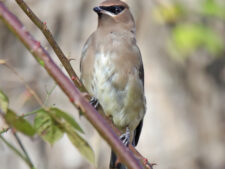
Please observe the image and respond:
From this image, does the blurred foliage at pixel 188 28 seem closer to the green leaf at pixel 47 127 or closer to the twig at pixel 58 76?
the green leaf at pixel 47 127

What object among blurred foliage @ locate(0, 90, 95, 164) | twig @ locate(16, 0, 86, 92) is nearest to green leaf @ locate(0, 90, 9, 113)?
blurred foliage @ locate(0, 90, 95, 164)

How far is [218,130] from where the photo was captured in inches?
269

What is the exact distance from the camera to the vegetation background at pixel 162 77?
5637 millimetres

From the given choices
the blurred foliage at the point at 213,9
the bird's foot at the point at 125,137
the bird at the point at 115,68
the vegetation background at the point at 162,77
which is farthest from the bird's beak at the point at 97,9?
the blurred foliage at the point at 213,9

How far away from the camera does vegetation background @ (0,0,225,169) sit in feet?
18.5

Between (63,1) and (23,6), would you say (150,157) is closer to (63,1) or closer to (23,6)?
(63,1)

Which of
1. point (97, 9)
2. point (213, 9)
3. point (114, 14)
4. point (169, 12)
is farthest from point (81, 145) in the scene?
point (169, 12)

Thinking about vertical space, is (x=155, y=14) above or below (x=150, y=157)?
above

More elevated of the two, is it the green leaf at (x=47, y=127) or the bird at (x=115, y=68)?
the green leaf at (x=47, y=127)

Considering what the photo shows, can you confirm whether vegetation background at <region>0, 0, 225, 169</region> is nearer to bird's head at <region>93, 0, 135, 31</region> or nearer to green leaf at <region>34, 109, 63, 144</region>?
bird's head at <region>93, 0, 135, 31</region>

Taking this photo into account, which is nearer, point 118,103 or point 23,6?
point 23,6

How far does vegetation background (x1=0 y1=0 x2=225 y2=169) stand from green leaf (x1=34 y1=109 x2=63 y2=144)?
4105 millimetres

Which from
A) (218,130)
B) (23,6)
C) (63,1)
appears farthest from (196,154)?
(23,6)

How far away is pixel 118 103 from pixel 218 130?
12.3ft
